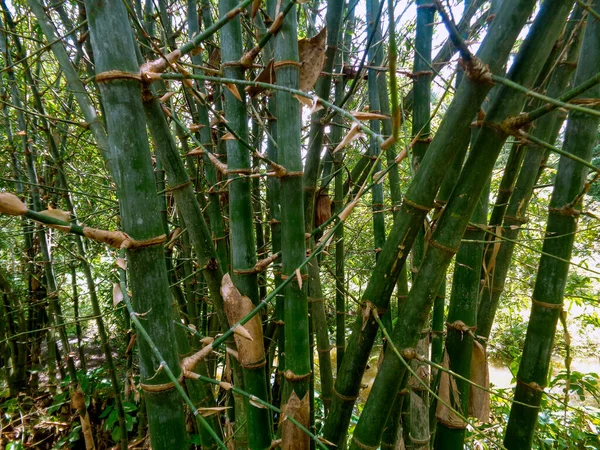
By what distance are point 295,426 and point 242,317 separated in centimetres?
25

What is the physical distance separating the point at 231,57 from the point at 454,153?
1.61 feet

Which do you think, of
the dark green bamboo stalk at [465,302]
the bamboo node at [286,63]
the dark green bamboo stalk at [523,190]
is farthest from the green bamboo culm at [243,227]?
the dark green bamboo stalk at [523,190]

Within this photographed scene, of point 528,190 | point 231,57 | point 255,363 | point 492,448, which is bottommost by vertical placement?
point 492,448

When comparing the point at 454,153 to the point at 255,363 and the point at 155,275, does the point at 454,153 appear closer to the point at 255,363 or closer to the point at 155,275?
the point at 155,275

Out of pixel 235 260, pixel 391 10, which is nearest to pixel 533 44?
pixel 391 10

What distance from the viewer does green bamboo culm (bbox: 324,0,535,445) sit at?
49 centimetres

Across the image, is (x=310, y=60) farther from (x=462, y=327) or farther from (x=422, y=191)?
(x=462, y=327)

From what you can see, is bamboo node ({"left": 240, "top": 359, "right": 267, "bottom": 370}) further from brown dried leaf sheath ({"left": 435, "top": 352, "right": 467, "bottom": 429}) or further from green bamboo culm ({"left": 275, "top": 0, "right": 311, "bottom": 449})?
brown dried leaf sheath ({"left": 435, "top": 352, "right": 467, "bottom": 429})

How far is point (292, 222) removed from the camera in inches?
27.4

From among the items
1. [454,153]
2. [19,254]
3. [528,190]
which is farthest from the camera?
[19,254]

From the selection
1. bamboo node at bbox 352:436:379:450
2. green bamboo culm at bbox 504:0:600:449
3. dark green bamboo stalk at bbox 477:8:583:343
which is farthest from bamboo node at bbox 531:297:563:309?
bamboo node at bbox 352:436:379:450

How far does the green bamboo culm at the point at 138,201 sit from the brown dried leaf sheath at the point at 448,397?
576 mm

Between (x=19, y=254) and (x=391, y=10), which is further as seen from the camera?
(x=19, y=254)

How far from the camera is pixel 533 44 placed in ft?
1.63
